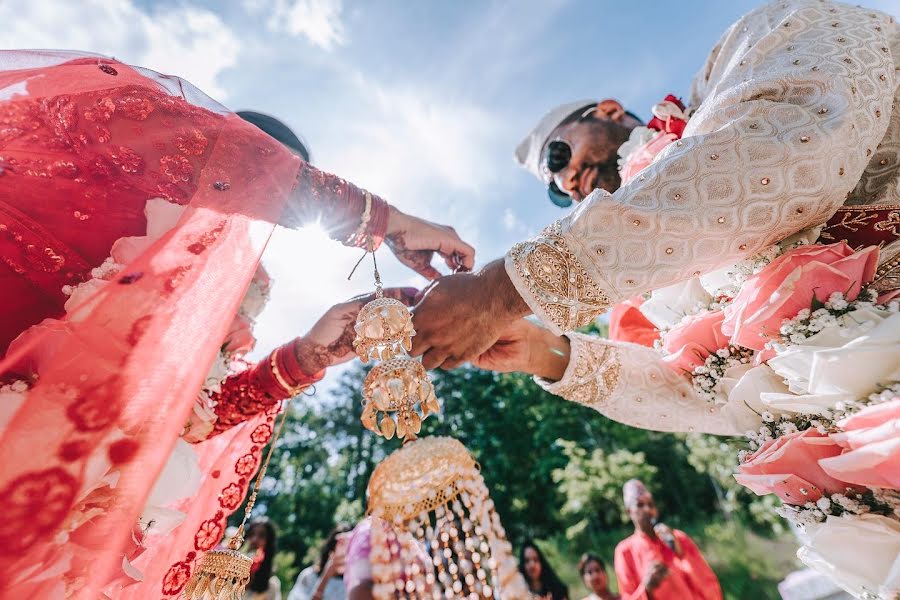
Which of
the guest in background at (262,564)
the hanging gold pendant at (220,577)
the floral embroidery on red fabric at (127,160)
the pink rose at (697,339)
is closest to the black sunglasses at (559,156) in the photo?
the pink rose at (697,339)

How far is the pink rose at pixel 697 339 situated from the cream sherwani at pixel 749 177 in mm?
296

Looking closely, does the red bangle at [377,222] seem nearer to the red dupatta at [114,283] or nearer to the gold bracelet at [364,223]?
the gold bracelet at [364,223]

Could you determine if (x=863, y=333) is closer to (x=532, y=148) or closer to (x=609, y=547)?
(x=532, y=148)

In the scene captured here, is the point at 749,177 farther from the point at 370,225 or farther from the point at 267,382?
the point at 267,382

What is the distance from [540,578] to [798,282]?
786 cm

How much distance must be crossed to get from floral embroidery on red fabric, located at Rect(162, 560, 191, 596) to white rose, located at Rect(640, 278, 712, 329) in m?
2.41

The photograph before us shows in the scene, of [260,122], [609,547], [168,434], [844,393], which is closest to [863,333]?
[844,393]

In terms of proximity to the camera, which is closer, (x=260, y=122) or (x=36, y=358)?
(x=36, y=358)

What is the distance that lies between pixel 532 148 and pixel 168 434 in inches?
127

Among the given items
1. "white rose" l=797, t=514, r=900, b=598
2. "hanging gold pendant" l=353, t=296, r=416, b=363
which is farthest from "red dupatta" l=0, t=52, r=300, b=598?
"white rose" l=797, t=514, r=900, b=598

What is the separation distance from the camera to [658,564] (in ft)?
18.9

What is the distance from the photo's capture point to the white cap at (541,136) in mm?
3363

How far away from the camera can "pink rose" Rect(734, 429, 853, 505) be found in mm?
1157

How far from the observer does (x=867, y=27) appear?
1524mm
